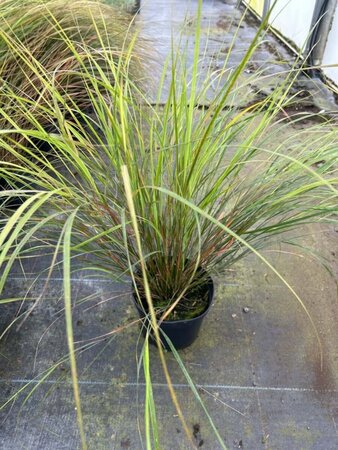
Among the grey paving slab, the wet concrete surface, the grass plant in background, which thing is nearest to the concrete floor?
the grey paving slab

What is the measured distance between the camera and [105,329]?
102 cm

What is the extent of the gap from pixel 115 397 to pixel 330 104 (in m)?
2.12

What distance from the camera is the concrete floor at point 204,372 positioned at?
0.81 meters

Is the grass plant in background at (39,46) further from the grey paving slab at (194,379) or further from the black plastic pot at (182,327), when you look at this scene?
the black plastic pot at (182,327)

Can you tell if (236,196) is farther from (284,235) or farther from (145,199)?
(284,235)

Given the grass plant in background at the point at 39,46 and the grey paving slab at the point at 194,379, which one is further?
the grass plant in background at the point at 39,46

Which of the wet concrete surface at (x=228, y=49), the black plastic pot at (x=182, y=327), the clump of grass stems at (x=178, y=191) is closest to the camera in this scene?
the clump of grass stems at (x=178, y=191)

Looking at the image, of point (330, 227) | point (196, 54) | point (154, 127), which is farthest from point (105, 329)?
point (330, 227)

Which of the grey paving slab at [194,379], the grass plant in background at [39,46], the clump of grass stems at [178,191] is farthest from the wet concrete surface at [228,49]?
the grey paving slab at [194,379]

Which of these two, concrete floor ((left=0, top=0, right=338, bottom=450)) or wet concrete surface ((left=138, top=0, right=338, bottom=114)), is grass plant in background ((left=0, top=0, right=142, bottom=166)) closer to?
wet concrete surface ((left=138, top=0, right=338, bottom=114))

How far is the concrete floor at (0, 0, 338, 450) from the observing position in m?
0.81

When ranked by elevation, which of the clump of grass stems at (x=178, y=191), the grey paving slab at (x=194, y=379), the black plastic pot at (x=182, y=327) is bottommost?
the grey paving slab at (x=194, y=379)

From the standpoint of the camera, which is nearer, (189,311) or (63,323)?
(189,311)

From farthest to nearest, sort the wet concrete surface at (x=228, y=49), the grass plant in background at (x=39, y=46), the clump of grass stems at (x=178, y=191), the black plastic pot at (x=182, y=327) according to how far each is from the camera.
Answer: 1. the wet concrete surface at (x=228, y=49)
2. the grass plant in background at (x=39, y=46)
3. the black plastic pot at (x=182, y=327)
4. the clump of grass stems at (x=178, y=191)
